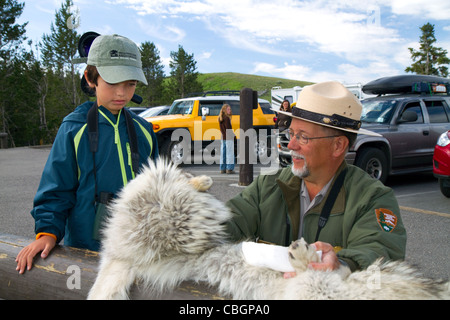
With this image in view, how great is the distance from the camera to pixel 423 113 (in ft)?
29.3

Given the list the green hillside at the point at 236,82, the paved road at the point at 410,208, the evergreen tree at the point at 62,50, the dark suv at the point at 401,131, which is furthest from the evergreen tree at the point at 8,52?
the green hillside at the point at 236,82

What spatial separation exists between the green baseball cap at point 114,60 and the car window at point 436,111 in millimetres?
8827

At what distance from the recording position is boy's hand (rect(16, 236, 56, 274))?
5.77ft

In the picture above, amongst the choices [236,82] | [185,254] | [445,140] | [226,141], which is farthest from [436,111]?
[236,82]

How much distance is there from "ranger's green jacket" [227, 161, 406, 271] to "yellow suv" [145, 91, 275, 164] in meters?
10.1

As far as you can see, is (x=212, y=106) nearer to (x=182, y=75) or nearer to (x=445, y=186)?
(x=445, y=186)

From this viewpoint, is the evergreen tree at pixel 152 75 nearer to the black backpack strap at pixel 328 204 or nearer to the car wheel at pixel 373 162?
the car wheel at pixel 373 162

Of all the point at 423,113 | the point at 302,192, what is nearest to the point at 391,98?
the point at 423,113

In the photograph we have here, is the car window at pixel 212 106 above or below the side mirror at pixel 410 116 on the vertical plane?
above

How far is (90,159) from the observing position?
2.05 m

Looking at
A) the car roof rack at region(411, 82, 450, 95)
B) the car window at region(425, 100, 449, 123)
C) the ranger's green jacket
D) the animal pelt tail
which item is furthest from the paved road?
the car roof rack at region(411, 82, 450, 95)

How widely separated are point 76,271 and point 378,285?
1219 mm

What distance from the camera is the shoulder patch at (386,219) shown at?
61.4 inches
